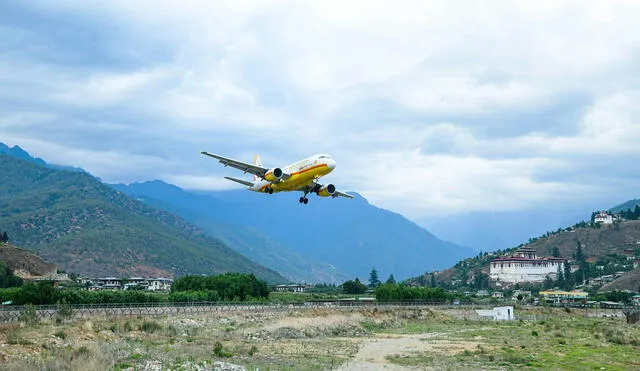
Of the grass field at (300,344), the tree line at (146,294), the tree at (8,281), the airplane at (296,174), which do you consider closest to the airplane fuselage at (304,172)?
the airplane at (296,174)

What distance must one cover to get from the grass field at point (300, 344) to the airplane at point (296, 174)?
14.2 m

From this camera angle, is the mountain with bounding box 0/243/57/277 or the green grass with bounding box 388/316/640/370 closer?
the green grass with bounding box 388/316/640/370

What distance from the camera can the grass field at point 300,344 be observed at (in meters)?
A: 44.3

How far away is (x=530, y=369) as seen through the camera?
46469 millimetres

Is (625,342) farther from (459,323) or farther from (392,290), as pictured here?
(392,290)

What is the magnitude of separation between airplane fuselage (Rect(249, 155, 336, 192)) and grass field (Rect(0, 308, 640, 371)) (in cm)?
1436

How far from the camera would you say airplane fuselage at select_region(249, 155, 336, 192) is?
64.0 metres

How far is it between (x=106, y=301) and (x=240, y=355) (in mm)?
41362

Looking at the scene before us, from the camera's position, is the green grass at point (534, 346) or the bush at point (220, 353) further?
the green grass at point (534, 346)

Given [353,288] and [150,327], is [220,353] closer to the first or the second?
[150,327]

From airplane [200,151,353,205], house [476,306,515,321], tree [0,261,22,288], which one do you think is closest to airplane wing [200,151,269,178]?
airplane [200,151,353,205]

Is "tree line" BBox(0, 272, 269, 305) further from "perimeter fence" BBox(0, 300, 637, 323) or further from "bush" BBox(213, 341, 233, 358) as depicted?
"bush" BBox(213, 341, 233, 358)

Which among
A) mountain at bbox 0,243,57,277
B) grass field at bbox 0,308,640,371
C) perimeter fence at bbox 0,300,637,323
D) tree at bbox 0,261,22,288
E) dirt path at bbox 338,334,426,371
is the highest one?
mountain at bbox 0,243,57,277

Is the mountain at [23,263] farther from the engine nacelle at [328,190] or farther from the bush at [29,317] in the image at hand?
the engine nacelle at [328,190]
